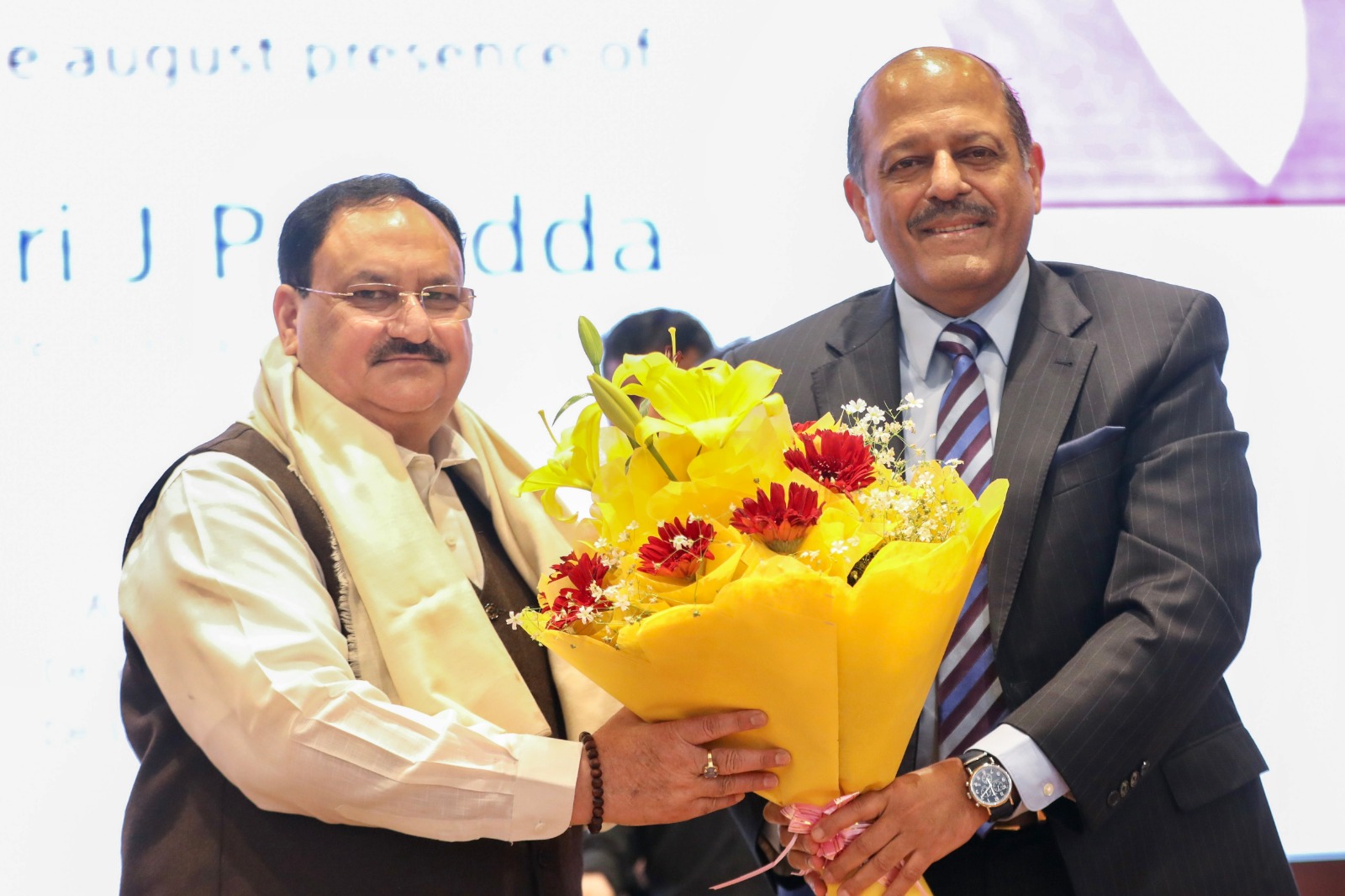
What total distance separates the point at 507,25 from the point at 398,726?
207cm

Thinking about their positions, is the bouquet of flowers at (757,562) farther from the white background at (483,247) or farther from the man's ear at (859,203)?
the white background at (483,247)

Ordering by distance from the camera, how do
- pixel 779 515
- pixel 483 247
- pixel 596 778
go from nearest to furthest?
1. pixel 779 515
2. pixel 596 778
3. pixel 483 247

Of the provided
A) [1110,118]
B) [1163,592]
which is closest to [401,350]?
[1163,592]

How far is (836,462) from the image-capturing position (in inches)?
57.9

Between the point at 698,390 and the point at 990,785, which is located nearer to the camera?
the point at 698,390

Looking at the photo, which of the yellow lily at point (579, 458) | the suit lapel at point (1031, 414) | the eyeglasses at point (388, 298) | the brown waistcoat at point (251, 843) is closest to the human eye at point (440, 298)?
the eyeglasses at point (388, 298)

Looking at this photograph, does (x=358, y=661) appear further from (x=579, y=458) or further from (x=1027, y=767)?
(x=1027, y=767)

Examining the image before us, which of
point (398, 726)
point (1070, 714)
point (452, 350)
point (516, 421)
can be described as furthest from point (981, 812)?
point (516, 421)

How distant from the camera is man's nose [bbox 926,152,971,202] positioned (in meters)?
1.96

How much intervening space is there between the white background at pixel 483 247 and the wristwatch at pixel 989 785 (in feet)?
5.47

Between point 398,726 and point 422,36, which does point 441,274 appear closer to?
point 398,726

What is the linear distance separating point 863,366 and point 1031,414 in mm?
299

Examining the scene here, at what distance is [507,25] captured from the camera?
10.4ft

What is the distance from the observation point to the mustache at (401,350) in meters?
1.95
